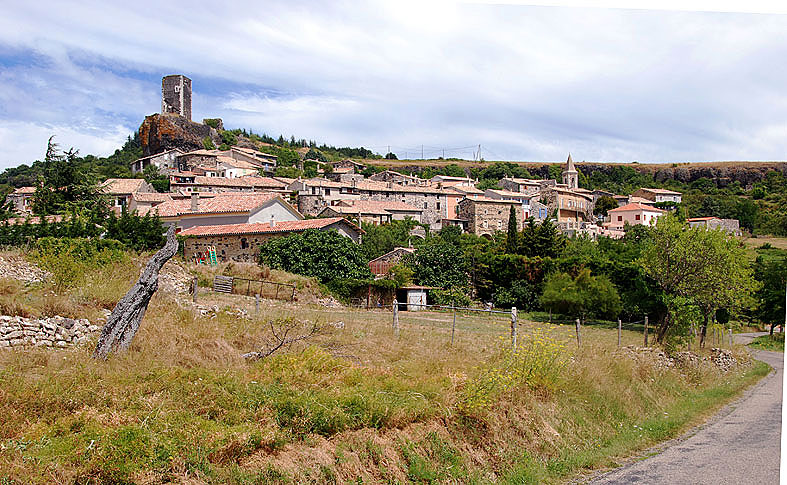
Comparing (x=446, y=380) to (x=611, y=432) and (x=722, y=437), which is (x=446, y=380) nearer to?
(x=611, y=432)

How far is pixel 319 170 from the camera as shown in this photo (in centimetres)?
8569

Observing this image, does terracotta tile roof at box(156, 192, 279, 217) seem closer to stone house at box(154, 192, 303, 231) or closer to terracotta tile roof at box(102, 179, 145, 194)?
stone house at box(154, 192, 303, 231)

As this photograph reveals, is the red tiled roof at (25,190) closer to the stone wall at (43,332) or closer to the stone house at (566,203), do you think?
the stone wall at (43,332)

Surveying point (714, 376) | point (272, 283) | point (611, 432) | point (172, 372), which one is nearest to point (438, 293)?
point (272, 283)

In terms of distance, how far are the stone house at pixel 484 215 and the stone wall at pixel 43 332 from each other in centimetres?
4736

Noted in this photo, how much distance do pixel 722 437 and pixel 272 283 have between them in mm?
14480

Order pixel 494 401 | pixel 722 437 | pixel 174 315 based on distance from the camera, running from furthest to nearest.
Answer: pixel 174 315, pixel 722 437, pixel 494 401

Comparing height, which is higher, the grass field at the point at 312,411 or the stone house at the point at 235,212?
the stone house at the point at 235,212

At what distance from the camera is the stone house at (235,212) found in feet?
105

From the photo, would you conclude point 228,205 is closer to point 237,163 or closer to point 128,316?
point 128,316

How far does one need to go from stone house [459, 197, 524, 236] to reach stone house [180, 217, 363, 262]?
27.8 meters

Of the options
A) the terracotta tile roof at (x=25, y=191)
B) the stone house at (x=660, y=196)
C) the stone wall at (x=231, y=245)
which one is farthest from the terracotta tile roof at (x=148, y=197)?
the stone house at (x=660, y=196)

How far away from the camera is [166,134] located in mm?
78062

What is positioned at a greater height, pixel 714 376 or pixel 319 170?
pixel 319 170
